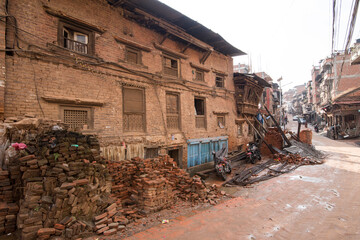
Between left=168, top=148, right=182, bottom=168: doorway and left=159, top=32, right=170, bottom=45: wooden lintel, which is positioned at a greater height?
left=159, top=32, right=170, bottom=45: wooden lintel

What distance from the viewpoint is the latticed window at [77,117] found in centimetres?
706

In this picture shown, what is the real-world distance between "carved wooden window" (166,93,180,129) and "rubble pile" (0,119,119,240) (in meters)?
5.88

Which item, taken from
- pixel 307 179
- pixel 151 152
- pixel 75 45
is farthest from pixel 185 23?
pixel 307 179

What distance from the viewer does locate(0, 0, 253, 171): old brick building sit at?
6188 millimetres

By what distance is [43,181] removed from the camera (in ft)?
15.5

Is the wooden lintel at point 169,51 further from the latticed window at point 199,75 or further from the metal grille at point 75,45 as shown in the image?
the metal grille at point 75,45

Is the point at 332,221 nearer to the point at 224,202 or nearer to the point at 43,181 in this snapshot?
the point at 224,202

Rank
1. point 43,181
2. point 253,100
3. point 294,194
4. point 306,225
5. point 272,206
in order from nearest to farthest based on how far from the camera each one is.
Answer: point 43,181 < point 306,225 < point 272,206 < point 294,194 < point 253,100

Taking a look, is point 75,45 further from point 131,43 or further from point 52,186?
point 52,186

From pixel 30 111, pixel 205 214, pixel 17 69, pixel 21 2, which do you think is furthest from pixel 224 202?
pixel 21 2

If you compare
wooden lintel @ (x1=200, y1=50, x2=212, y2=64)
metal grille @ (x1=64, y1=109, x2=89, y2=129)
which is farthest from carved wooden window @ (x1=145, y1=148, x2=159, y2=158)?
wooden lintel @ (x1=200, y1=50, x2=212, y2=64)

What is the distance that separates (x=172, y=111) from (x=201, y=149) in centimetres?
352

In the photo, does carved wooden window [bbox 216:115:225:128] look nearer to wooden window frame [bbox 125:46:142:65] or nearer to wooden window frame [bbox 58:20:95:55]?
wooden window frame [bbox 125:46:142:65]

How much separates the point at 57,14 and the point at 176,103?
7028mm
